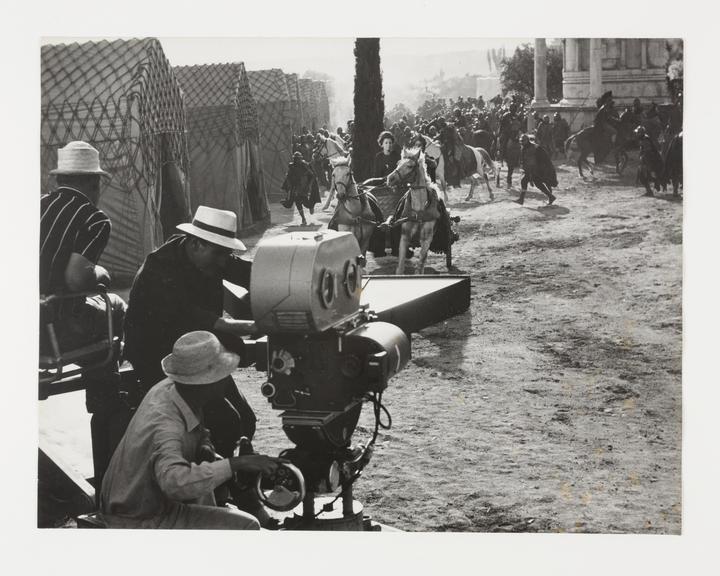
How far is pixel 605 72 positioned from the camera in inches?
178

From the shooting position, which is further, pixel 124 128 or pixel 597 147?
pixel 597 147

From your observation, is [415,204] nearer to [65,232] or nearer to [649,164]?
[649,164]

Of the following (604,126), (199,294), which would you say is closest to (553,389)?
(604,126)

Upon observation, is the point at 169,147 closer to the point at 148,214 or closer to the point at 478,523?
the point at 148,214

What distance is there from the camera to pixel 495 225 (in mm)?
4988

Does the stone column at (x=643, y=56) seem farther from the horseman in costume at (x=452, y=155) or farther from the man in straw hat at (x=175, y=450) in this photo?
the man in straw hat at (x=175, y=450)

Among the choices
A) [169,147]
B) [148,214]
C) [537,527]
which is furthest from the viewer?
[169,147]

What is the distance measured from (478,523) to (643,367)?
3.13ft

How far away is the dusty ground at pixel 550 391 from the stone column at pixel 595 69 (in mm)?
416

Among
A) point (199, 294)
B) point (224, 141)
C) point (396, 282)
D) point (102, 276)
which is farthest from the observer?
point (224, 141)

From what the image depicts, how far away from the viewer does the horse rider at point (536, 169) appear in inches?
188

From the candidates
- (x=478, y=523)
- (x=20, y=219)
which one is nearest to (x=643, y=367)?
(x=478, y=523)

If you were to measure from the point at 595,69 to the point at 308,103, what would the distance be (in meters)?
1.29

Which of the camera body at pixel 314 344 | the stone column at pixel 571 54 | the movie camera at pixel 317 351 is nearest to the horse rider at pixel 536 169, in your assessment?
the stone column at pixel 571 54
